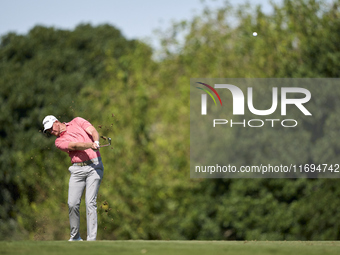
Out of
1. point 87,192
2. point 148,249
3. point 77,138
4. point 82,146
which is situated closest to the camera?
point 148,249

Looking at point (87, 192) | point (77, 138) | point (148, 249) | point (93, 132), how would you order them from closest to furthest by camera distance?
point (148, 249)
point (93, 132)
point (77, 138)
point (87, 192)

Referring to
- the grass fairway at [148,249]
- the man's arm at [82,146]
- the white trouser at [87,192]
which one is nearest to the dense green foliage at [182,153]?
the white trouser at [87,192]

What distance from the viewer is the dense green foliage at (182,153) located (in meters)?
20.3

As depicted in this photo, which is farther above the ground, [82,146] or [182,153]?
[82,146]

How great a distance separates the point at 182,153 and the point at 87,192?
1316 centimetres

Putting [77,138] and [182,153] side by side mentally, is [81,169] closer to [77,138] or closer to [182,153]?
[77,138]

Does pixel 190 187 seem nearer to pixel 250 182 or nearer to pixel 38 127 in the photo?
pixel 250 182

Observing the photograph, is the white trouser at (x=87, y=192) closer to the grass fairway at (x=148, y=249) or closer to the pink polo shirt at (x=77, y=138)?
the pink polo shirt at (x=77, y=138)

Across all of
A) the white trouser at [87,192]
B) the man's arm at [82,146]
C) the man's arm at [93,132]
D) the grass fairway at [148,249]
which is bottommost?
the grass fairway at [148,249]

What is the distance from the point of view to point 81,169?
968 cm

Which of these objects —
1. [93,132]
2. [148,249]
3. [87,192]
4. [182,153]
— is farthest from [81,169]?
[182,153]

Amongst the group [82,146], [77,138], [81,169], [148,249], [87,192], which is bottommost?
[148,249]

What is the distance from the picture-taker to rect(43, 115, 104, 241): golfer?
379 inches

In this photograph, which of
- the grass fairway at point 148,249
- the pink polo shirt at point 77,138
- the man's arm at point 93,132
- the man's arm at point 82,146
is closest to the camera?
the grass fairway at point 148,249
